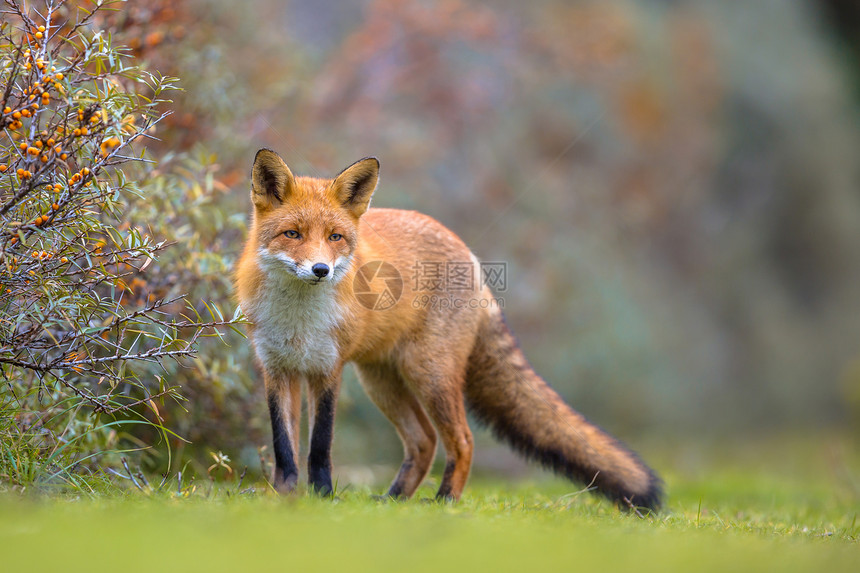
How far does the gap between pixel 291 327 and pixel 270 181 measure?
944 mm

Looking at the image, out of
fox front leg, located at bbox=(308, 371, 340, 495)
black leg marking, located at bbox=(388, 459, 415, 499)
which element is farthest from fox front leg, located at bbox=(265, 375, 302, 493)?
black leg marking, located at bbox=(388, 459, 415, 499)

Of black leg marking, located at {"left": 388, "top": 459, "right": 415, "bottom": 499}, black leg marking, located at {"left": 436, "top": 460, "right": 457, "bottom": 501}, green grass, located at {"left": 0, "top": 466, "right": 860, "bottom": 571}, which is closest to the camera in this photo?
green grass, located at {"left": 0, "top": 466, "right": 860, "bottom": 571}

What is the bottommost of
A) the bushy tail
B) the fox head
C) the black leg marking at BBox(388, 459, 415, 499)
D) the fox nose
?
the black leg marking at BBox(388, 459, 415, 499)

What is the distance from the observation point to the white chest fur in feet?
15.6

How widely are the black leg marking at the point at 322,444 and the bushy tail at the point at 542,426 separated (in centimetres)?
132

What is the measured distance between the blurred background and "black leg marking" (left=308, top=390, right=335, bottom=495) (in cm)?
125

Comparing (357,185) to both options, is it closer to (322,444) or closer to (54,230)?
(322,444)

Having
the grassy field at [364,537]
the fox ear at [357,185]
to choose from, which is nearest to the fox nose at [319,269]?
the fox ear at [357,185]

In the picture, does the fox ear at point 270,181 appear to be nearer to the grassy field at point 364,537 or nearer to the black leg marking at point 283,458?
the black leg marking at point 283,458

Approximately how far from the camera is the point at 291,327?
477cm

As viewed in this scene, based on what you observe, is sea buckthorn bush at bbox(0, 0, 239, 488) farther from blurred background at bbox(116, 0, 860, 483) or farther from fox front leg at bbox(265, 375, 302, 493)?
blurred background at bbox(116, 0, 860, 483)

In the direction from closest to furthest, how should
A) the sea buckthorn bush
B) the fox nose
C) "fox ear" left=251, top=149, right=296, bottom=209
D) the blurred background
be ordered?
the sea buckthorn bush < the fox nose < "fox ear" left=251, top=149, right=296, bottom=209 < the blurred background

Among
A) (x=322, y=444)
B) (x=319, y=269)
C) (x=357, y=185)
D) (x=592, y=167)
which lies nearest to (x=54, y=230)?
(x=319, y=269)

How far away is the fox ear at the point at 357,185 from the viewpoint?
16.3 feet
